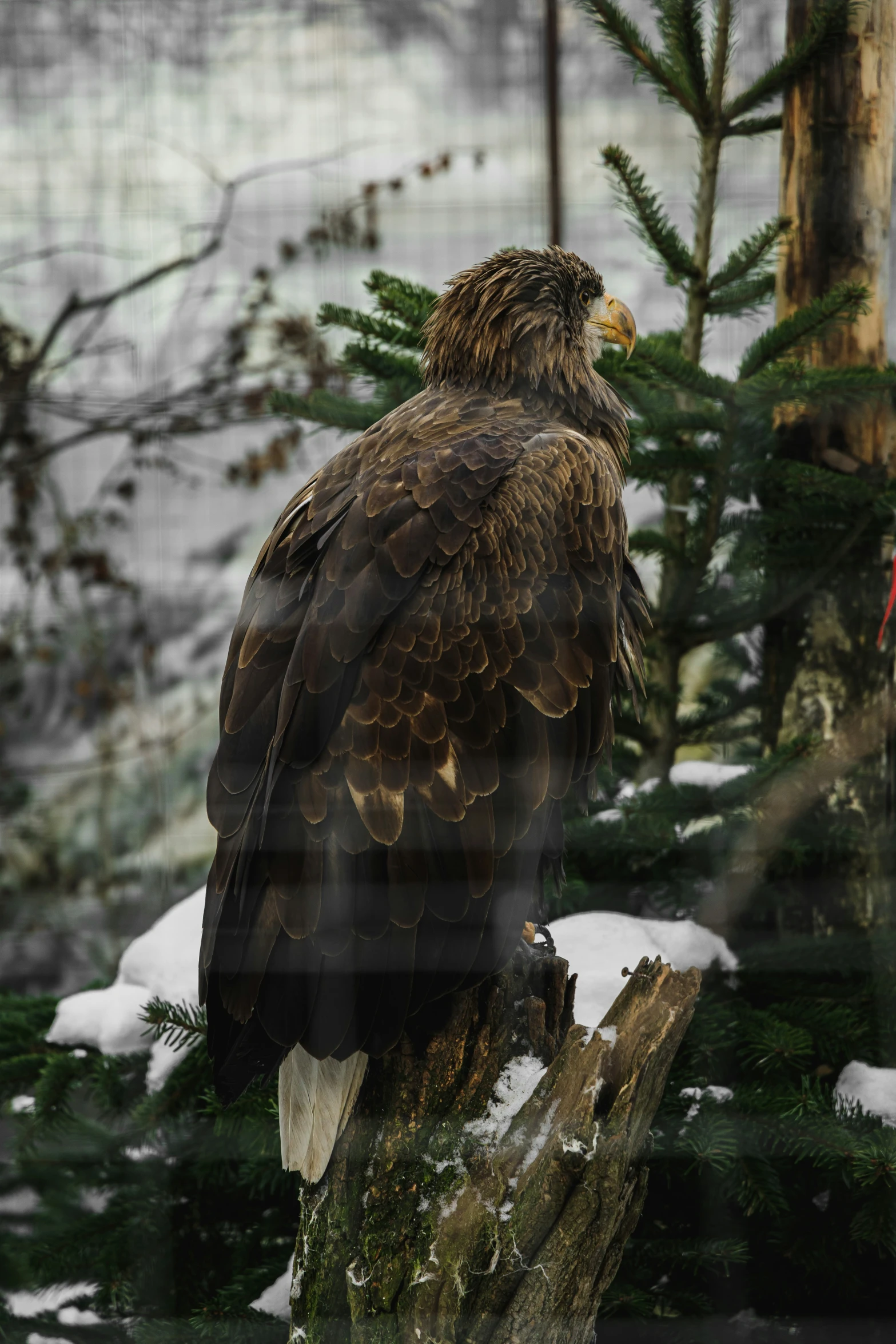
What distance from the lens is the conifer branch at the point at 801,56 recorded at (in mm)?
1466

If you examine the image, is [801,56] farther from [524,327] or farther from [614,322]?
[524,327]

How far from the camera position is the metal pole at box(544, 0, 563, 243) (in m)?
1.64

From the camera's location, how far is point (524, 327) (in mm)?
1397

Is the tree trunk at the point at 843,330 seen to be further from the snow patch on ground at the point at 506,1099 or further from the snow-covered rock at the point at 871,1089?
the snow patch on ground at the point at 506,1099

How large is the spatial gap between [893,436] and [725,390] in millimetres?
464

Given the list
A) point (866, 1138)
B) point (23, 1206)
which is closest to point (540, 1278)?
point (866, 1138)

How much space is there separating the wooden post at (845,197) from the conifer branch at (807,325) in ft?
0.74

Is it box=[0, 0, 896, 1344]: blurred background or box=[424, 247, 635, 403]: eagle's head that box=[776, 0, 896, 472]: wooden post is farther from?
box=[424, 247, 635, 403]: eagle's head

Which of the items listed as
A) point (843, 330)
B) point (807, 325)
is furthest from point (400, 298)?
point (843, 330)

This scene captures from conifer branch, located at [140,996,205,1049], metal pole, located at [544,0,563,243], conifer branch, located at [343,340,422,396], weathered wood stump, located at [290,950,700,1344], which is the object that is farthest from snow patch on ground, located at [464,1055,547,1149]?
metal pole, located at [544,0,563,243]

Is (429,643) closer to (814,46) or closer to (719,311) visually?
(719,311)

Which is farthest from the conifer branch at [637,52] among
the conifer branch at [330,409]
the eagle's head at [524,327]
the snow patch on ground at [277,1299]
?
the snow patch on ground at [277,1299]

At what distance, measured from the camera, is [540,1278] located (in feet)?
3.29

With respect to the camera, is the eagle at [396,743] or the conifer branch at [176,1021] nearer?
the eagle at [396,743]
